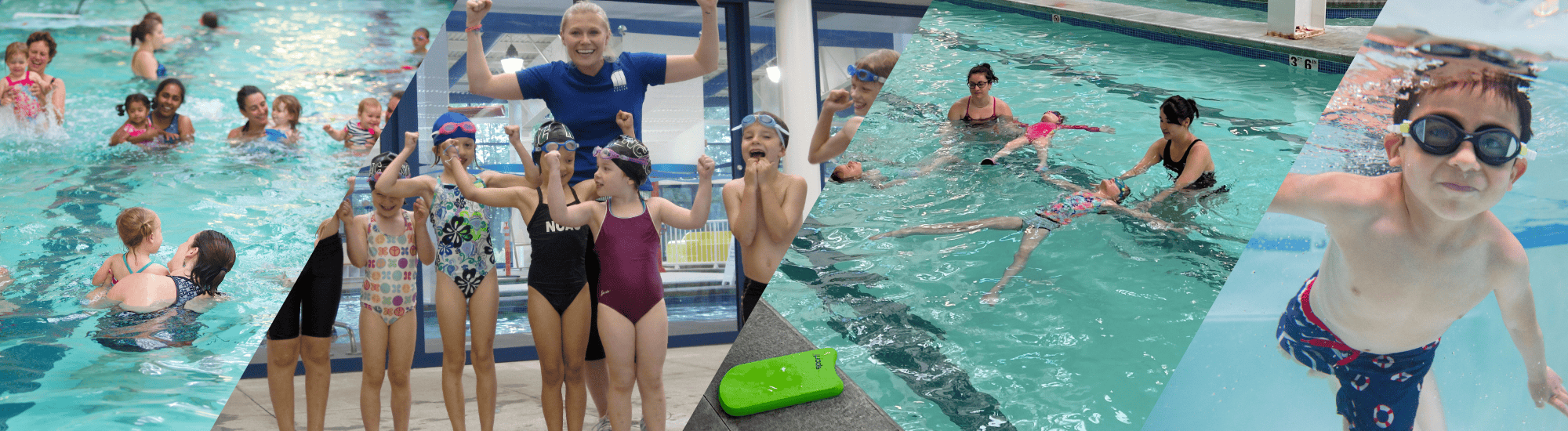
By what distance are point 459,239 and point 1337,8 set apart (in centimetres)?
669

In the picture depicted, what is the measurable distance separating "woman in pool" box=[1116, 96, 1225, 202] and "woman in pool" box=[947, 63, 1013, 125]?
70cm

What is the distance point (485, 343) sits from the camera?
3.65m

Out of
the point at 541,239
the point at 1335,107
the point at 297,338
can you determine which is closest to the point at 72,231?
the point at 297,338

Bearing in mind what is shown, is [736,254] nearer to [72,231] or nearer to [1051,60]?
[1051,60]

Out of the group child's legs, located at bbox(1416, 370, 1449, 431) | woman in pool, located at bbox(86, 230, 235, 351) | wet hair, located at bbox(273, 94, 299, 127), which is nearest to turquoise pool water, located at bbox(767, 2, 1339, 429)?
child's legs, located at bbox(1416, 370, 1449, 431)

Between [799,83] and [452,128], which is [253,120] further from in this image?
[799,83]

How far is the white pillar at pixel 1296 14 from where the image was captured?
514 centimetres

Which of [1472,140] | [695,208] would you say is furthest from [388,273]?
[1472,140]

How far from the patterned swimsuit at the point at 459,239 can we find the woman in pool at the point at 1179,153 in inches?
111

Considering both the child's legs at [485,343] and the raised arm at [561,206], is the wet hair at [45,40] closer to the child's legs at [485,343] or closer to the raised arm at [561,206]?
the child's legs at [485,343]

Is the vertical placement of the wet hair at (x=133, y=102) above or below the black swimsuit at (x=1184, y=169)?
above

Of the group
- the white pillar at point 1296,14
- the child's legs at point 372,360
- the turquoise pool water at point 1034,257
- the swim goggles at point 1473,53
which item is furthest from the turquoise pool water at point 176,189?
the white pillar at point 1296,14

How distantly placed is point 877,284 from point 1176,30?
126 inches

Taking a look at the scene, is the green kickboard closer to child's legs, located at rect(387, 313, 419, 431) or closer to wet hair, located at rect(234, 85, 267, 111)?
child's legs, located at rect(387, 313, 419, 431)
